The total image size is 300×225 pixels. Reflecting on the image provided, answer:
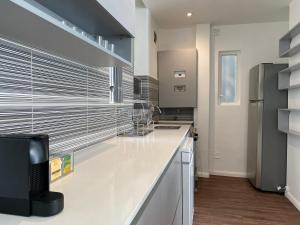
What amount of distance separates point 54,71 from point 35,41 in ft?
1.07

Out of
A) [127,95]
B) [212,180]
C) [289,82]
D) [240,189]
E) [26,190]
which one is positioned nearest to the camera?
[26,190]

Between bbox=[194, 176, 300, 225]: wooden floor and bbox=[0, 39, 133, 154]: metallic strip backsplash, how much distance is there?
61.2 inches

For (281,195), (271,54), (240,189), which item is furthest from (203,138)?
(271,54)

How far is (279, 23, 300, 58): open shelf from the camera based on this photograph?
9.27ft

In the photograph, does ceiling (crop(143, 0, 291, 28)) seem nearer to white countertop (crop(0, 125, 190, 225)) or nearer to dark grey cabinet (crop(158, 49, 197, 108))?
dark grey cabinet (crop(158, 49, 197, 108))

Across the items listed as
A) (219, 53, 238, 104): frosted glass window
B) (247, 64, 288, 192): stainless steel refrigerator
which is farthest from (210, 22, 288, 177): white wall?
(247, 64, 288, 192): stainless steel refrigerator

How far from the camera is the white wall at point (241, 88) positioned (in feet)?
13.4

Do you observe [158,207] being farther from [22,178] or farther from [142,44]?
[142,44]

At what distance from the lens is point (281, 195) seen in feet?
11.0

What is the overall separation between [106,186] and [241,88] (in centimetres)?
375

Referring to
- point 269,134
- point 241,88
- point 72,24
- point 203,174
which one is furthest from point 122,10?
point 203,174

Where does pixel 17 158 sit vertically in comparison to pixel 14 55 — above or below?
below

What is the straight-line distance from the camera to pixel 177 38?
14.5 ft

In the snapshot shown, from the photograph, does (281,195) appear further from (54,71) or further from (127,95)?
(54,71)
